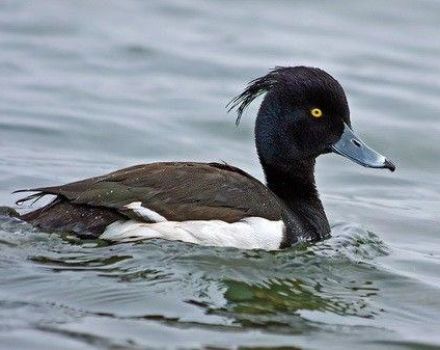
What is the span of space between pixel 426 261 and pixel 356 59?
22.9 feet

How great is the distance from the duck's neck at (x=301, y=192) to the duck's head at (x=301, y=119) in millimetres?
43

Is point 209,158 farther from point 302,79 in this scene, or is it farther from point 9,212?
point 9,212

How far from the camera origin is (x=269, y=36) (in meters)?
17.8

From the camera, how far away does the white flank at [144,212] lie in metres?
9.16

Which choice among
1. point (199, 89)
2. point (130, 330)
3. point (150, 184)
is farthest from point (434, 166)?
point (130, 330)

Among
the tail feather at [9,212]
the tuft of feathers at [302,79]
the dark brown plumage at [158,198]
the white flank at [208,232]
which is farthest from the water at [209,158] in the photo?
the tuft of feathers at [302,79]

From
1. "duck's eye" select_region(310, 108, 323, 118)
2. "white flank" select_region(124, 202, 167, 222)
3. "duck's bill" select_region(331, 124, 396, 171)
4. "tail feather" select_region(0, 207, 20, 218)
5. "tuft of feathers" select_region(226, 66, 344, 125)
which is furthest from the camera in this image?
Answer: "duck's bill" select_region(331, 124, 396, 171)

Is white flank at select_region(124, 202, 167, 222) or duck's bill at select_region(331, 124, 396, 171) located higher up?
duck's bill at select_region(331, 124, 396, 171)

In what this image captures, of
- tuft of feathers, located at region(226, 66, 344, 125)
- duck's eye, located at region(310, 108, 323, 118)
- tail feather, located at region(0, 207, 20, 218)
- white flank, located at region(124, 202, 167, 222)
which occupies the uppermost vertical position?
tuft of feathers, located at region(226, 66, 344, 125)

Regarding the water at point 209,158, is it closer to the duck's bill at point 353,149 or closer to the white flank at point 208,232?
the white flank at point 208,232

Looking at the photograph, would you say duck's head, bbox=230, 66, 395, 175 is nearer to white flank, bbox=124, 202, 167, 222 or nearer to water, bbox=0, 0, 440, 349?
water, bbox=0, 0, 440, 349

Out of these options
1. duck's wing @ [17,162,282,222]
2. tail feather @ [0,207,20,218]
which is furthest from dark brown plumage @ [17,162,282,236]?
tail feather @ [0,207,20,218]

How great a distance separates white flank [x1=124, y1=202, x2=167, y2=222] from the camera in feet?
30.0

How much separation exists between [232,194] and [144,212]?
675 millimetres
